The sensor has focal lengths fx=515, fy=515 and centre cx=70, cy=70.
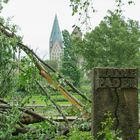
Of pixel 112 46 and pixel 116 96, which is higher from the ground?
pixel 112 46

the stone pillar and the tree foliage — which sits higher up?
the tree foliage

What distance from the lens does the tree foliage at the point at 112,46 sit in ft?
162

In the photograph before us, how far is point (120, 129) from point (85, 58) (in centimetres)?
4619

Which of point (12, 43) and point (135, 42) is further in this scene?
point (135, 42)

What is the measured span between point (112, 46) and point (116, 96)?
45.8 m

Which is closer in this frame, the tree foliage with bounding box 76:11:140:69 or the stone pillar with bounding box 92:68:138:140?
the stone pillar with bounding box 92:68:138:140

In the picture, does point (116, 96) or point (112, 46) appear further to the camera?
point (112, 46)

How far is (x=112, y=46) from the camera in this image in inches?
1984

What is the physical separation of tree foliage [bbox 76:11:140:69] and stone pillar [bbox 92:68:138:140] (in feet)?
145

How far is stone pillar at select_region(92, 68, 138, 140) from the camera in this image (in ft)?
15.8

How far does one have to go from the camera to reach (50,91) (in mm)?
5887

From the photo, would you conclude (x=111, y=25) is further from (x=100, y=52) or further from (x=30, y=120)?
(x=30, y=120)

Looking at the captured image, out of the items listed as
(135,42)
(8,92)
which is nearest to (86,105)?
(8,92)

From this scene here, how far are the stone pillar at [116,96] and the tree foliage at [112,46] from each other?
145ft
